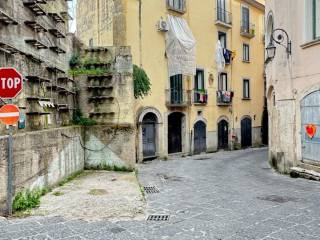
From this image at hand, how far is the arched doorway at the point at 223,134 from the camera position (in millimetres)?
25352

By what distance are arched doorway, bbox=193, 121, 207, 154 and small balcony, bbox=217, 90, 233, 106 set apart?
2228 millimetres

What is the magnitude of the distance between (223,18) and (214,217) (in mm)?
20081

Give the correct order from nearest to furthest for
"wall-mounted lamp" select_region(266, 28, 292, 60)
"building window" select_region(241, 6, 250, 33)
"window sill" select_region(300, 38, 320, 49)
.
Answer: "window sill" select_region(300, 38, 320, 49) < "wall-mounted lamp" select_region(266, 28, 292, 60) < "building window" select_region(241, 6, 250, 33)

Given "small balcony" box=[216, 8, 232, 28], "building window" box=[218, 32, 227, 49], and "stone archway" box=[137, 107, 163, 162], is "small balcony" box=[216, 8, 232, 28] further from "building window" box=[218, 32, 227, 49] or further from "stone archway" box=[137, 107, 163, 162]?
"stone archway" box=[137, 107, 163, 162]

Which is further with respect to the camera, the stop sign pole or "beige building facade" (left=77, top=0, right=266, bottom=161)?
"beige building facade" (left=77, top=0, right=266, bottom=161)

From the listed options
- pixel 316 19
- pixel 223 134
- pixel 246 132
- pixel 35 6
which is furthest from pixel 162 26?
pixel 246 132

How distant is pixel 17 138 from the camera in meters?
7.73

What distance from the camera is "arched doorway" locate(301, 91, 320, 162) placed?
11755 millimetres

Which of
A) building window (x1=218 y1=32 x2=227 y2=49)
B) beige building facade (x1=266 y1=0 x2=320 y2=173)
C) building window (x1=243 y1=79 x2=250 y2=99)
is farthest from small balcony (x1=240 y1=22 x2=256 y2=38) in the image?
beige building facade (x1=266 y1=0 x2=320 y2=173)

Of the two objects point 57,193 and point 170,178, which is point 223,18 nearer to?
point 170,178

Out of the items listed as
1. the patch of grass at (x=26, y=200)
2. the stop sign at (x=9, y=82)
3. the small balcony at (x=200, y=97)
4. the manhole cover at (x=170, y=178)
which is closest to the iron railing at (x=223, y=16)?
the small balcony at (x=200, y=97)

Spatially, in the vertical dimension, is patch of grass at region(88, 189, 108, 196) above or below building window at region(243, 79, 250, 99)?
below

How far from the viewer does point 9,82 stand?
22.7 ft

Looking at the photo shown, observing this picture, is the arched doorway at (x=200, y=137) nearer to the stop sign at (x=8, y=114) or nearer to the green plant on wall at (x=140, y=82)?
the green plant on wall at (x=140, y=82)
